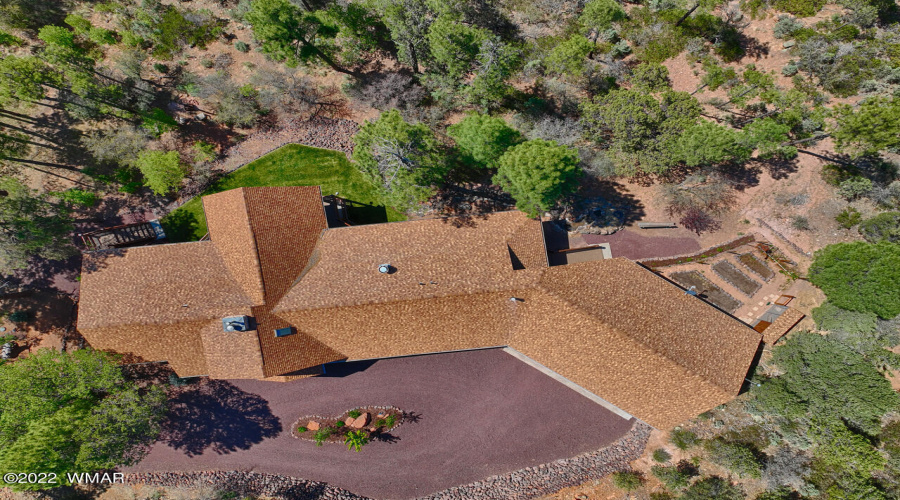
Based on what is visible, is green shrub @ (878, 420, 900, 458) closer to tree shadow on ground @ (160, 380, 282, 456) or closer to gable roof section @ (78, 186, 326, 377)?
gable roof section @ (78, 186, 326, 377)

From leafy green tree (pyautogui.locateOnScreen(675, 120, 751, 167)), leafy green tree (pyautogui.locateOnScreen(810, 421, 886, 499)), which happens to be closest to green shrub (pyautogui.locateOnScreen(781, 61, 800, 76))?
leafy green tree (pyautogui.locateOnScreen(675, 120, 751, 167))

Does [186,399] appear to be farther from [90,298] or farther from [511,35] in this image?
[511,35]

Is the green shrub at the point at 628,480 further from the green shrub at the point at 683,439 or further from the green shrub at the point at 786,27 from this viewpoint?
the green shrub at the point at 786,27

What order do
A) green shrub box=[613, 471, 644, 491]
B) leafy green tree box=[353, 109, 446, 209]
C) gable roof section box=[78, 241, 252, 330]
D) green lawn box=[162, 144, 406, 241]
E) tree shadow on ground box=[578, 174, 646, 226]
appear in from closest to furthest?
leafy green tree box=[353, 109, 446, 209] → gable roof section box=[78, 241, 252, 330] → green shrub box=[613, 471, 644, 491] → tree shadow on ground box=[578, 174, 646, 226] → green lawn box=[162, 144, 406, 241]

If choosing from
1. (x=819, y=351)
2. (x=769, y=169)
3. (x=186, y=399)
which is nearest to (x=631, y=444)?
(x=819, y=351)

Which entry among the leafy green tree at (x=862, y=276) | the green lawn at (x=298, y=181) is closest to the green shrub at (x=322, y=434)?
the green lawn at (x=298, y=181)

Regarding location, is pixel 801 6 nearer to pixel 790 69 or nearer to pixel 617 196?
pixel 790 69

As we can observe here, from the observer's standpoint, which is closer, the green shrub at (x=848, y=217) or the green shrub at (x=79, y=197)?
the green shrub at (x=848, y=217)
